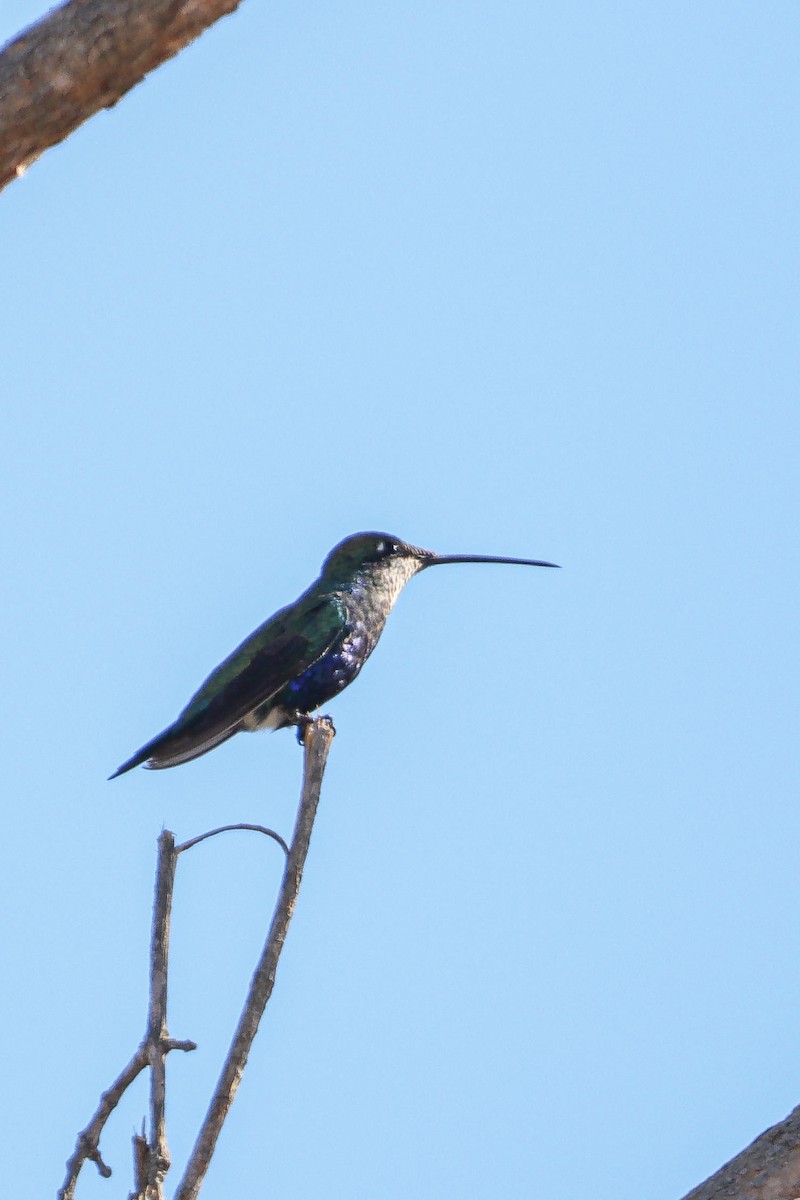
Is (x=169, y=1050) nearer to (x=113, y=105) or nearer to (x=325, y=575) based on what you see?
(x=113, y=105)

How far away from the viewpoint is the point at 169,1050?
4.46 meters

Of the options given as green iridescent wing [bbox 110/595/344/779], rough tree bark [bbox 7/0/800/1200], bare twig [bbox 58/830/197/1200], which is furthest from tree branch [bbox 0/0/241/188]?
green iridescent wing [bbox 110/595/344/779]

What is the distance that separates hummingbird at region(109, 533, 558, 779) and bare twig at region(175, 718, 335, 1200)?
3289 mm

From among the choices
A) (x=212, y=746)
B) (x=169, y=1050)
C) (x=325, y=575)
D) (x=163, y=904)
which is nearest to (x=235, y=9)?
(x=163, y=904)

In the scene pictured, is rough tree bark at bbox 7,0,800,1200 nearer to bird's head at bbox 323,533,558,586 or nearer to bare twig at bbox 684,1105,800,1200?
bare twig at bbox 684,1105,800,1200

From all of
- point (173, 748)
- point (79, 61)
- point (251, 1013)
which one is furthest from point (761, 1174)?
point (173, 748)

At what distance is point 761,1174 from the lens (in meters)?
4.43

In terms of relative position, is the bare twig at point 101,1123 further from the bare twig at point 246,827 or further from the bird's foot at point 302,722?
the bird's foot at point 302,722

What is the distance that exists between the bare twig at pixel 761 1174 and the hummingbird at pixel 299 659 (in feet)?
13.3

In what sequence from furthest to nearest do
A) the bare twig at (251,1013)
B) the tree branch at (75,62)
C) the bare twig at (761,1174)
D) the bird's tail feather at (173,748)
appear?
the bird's tail feather at (173,748), the bare twig at (761,1174), the bare twig at (251,1013), the tree branch at (75,62)

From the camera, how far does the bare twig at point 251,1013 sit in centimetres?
418

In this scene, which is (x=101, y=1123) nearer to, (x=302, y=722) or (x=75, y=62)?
(x=75, y=62)

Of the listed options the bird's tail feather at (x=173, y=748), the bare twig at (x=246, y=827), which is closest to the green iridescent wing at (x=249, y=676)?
the bird's tail feather at (x=173, y=748)

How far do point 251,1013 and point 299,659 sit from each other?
4410 millimetres
